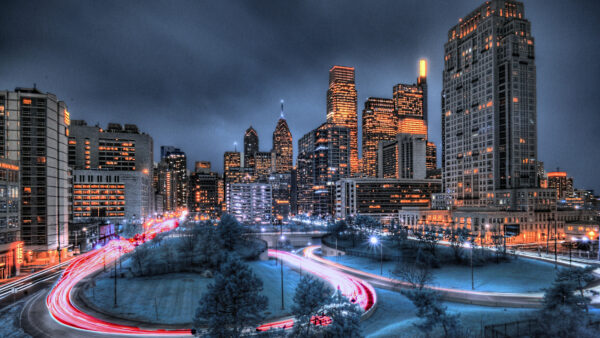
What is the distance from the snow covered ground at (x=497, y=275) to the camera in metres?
52.7

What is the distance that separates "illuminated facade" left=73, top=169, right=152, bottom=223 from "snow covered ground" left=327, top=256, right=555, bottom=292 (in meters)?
125

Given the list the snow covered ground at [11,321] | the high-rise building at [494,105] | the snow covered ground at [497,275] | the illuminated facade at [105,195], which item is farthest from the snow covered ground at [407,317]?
the illuminated facade at [105,195]

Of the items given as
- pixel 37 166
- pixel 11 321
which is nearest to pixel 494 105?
pixel 11 321

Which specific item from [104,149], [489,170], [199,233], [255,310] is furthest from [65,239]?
[489,170]

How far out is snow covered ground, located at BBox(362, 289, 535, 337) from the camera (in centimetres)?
3494

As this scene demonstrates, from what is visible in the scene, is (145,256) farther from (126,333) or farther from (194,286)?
(126,333)

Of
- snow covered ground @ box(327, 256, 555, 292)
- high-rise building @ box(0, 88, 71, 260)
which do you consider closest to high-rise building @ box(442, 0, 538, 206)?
snow covered ground @ box(327, 256, 555, 292)

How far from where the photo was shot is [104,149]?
636 ft

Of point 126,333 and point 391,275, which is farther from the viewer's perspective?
point 391,275

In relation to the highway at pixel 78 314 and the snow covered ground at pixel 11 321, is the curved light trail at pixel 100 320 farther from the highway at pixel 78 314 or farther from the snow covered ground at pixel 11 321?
the snow covered ground at pixel 11 321

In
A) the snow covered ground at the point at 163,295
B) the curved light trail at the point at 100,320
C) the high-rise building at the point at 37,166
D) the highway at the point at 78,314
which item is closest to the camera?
the highway at the point at 78,314

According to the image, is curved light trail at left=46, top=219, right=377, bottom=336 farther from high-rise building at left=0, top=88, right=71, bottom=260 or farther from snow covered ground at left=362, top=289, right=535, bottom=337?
high-rise building at left=0, top=88, right=71, bottom=260

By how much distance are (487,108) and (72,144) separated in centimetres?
21329

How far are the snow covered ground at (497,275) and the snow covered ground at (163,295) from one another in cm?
2236
